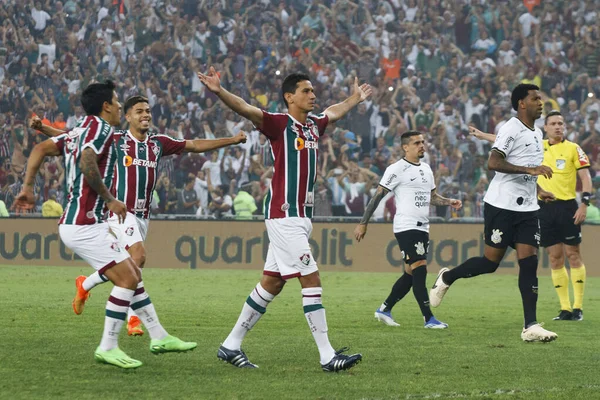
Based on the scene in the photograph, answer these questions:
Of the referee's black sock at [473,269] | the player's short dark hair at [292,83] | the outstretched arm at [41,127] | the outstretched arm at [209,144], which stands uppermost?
the player's short dark hair at [292,83]

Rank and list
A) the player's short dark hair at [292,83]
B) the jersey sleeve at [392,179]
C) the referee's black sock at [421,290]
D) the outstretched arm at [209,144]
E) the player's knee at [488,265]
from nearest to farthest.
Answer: the player's short dark hair at [292,83]
the outstretched arm at [209,144]
the player's knee at [488,265]
the referee's black sock at [421,290]
the jersey sleeve at [392,179]

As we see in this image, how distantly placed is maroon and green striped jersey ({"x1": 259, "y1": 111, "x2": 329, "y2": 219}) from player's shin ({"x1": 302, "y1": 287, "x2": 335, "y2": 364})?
632 mm

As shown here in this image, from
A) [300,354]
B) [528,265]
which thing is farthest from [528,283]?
[300,354]

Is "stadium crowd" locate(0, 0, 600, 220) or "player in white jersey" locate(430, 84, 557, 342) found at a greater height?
"stadium crowd" locate(0, 0, 600, 220)

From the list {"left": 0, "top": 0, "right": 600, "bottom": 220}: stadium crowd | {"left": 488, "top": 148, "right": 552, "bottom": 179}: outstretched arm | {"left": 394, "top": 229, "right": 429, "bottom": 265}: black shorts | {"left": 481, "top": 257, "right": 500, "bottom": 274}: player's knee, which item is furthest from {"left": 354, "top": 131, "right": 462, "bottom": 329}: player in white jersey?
{"left": 0, "top": 0, "right": 600, "bottom": 220}: stadium crowd

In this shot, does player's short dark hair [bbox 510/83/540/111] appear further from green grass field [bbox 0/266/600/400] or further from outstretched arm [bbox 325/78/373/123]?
green grass field [bbox 0/266/600/400]

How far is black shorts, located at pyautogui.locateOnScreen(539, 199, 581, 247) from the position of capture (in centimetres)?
1298

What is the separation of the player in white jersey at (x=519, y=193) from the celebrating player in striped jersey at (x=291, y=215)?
2759mm

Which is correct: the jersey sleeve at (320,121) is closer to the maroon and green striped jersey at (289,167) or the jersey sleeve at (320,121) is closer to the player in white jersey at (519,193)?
the maroon and green striped jersey at (289,167)

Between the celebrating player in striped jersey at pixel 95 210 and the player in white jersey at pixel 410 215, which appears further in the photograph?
the player in white jersey at pixel 410 215

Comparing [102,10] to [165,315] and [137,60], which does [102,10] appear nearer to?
[137,60]

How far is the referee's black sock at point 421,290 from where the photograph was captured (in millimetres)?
11570

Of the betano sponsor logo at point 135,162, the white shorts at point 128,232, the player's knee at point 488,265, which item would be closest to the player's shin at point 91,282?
the white shorts at point 128,232

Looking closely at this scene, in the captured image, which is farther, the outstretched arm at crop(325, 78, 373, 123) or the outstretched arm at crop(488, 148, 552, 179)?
the outstretched arm at crop(488, 148, 552, 179)
